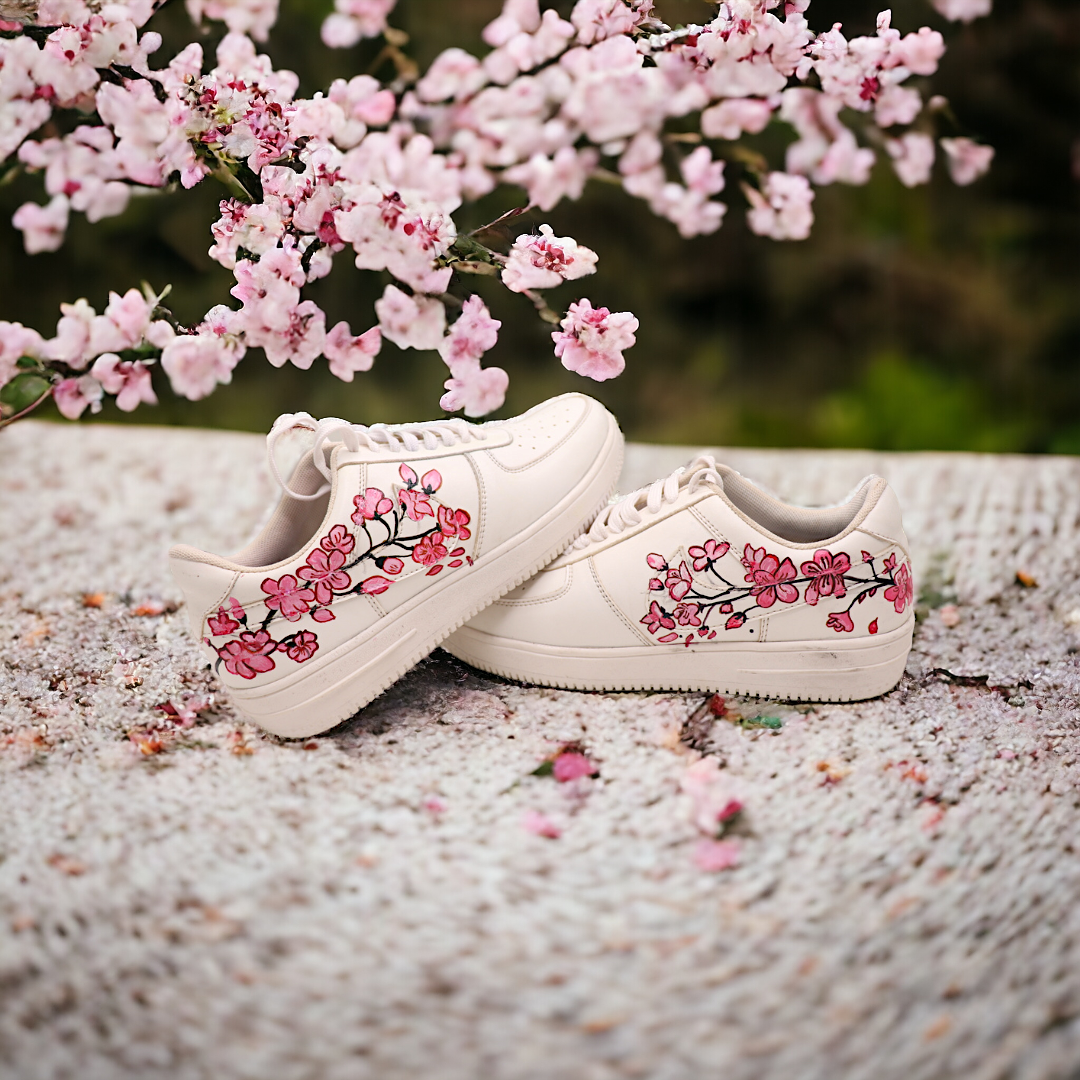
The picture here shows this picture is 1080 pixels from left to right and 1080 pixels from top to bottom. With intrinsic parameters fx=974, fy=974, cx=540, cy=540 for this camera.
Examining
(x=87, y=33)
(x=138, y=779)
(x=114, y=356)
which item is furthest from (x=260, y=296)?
(x=138, y=779)

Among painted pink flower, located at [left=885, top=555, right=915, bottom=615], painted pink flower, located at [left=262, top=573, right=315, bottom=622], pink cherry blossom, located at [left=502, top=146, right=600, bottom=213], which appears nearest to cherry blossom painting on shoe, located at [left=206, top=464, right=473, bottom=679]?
painted pink flower, located at [left=262, top=573, right=315, bottom=622]

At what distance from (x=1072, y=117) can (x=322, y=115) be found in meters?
2.40

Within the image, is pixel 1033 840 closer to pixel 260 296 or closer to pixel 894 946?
pixel 894 946

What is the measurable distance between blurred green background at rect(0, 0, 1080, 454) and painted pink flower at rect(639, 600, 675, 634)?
5.41 ft

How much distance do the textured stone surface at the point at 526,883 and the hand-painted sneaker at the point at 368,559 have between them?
0.08 metres

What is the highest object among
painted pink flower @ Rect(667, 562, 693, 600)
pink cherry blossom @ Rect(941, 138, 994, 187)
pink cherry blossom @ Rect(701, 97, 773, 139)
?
pink cherry blossom @ Rect(701, 97, 773, 139)

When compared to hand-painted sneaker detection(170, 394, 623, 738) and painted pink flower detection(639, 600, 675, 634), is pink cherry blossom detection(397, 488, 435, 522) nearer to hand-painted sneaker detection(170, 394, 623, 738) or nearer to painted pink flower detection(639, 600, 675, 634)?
hand-painted sneaker detection(170, 394, 623, 738)

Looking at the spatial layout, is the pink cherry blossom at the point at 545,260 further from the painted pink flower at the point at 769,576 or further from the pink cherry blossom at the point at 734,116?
the pink cherry blossom at the point at 734,116

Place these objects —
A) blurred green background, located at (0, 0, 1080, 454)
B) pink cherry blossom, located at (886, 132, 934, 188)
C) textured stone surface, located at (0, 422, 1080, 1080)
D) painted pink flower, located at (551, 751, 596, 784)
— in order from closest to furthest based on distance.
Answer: textured stone surface, located at (0, 422, 1080, 1080) → painted pink flower, located at (551, 751, 596, 784) → pink cherry blossom, located at (886, 132, 934, 188) → blurred green background, located at (0, 0, 1080, 454)

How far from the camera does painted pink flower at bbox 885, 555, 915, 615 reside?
105cm

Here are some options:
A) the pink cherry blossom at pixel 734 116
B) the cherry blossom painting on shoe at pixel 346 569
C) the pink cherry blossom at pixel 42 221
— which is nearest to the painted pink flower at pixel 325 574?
the cherry blossom painting on shoe at pixel 346 569

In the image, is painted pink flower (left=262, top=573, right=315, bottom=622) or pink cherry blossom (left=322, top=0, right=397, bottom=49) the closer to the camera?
painted pink flower (left=262, top=573, right=315, bottom=622)

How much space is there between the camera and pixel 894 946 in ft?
2.40

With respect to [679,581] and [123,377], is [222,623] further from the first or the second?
[679,581]
